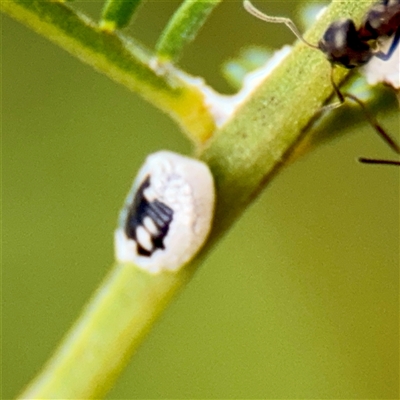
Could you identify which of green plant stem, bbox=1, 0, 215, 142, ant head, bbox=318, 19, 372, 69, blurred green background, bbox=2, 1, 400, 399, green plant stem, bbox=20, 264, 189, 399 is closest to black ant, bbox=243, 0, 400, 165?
ant head, bbox=318, 19, 372, 69

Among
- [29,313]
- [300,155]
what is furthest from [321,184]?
[300,155]

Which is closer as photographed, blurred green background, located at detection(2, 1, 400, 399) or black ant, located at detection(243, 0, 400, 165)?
black ant, located at detection(243, 0, 400, 165)

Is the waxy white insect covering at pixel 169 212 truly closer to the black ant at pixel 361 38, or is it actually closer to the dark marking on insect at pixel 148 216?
the dark marking on insect at pixel 148 216

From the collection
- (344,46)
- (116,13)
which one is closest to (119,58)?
(116,13)

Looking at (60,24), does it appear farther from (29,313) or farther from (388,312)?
(388,312)

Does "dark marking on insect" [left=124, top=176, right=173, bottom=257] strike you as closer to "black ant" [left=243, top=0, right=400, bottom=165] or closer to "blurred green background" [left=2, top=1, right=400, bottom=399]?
"black ant" [left=243, top=0, right=400, bottom=165]

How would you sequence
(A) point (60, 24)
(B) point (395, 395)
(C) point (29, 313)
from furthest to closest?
(B) point (395, 395) → (C) point (29, 313) → (A) point (60, 24)

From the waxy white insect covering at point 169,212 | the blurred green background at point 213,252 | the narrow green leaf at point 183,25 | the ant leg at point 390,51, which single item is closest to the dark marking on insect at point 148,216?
the waxy white insect covering at point 169,212
